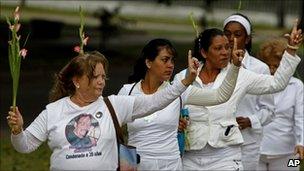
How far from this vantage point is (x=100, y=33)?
23.1 m

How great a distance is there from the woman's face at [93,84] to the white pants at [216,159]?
3.94 feet

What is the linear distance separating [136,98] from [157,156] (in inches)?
24.4

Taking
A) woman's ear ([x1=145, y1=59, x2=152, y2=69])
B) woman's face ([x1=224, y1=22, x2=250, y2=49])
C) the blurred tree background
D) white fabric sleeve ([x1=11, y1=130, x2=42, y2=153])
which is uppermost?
A: woman's face ([x1=224, y1=22, x2=250, y2=49])

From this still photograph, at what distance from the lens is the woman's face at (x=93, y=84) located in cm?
535

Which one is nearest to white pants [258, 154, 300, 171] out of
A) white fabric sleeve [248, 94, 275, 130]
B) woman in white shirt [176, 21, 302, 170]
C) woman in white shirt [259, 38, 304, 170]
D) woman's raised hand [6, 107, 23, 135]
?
woman in white shirt [259, 38, 304, 170]

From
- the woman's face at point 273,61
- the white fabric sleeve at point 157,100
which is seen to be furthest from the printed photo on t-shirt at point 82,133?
the woman's face at point 273,61

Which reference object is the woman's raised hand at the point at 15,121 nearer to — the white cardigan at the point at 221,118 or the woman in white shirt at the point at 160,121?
the woman in white shirt at the point at 160,121

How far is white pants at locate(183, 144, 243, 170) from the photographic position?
20.5 feet

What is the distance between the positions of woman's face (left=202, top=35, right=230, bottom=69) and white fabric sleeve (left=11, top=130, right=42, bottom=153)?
152 cm

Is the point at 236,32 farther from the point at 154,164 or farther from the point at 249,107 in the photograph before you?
the point at 154,164

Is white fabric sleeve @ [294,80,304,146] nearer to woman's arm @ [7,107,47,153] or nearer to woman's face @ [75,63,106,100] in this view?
woman's face @ [75,63,106,100]

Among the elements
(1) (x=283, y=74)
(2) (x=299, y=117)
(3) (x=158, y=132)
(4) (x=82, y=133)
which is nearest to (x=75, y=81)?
(4) (x=82, y=133)

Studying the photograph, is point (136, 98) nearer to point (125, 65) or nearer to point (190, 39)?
point (125, 65)

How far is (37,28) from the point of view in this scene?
2505 cm
